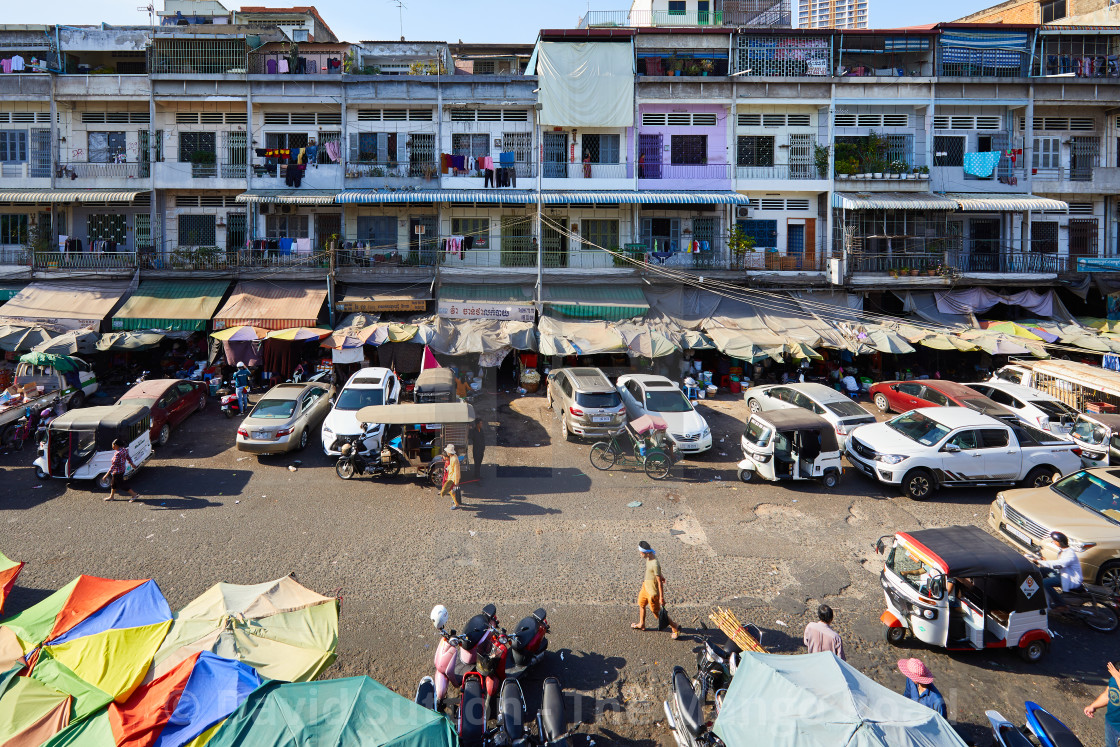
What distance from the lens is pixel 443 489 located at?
13484 millimetres

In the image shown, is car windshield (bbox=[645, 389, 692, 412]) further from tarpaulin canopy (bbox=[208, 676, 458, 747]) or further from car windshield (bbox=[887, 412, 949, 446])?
tarpaulin canopy (bbox=[208, 676, 458, 747])

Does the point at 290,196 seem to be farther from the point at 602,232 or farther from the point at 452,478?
the point at 452,478

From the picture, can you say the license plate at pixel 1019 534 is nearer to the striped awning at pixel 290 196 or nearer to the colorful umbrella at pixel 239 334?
the colorful umbrella at pixel 239 334

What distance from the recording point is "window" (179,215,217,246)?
25.5m

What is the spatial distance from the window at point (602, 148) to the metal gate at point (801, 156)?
6.69 meters

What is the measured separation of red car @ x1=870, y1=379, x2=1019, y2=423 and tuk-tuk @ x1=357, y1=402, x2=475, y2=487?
1156 centimetres

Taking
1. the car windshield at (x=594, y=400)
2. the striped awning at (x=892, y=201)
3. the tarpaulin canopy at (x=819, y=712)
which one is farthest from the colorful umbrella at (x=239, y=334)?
the striped awning at (x=892, y=201)

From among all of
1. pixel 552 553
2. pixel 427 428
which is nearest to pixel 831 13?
pixel 427 428

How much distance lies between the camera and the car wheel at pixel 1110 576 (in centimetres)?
1010

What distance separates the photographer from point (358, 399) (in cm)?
1664

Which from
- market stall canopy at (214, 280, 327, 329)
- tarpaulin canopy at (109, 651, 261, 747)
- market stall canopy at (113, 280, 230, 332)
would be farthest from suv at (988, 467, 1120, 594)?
market stall canopy at (113, 280, 230, 332)

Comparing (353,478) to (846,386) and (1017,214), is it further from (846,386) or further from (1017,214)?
(1017,214)

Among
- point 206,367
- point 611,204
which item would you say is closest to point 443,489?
point 206,367

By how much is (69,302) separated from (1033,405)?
28.2m
